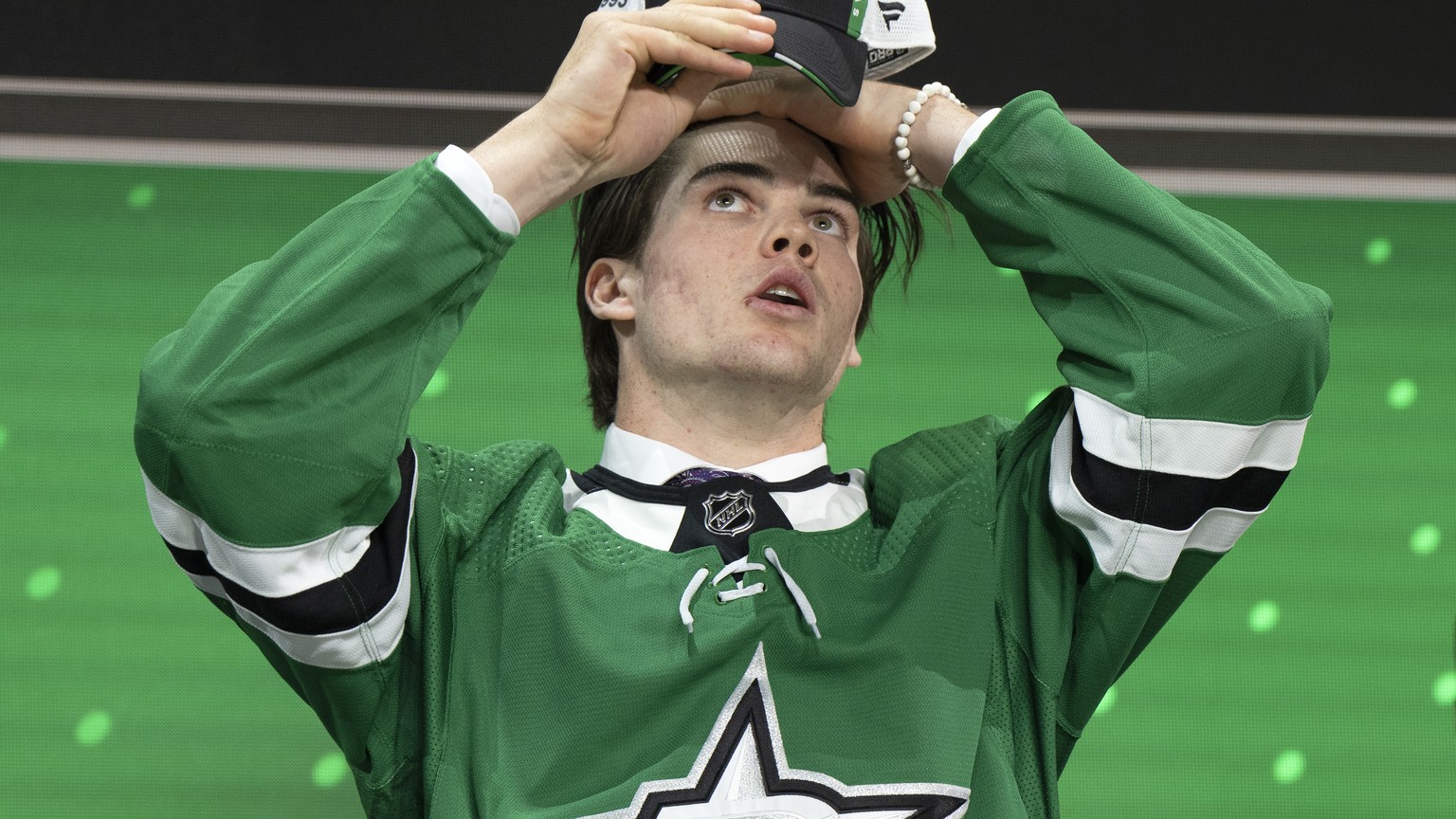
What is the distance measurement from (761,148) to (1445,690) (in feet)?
3.91

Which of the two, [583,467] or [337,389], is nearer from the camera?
[337,389]

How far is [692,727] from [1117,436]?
430 millimetres

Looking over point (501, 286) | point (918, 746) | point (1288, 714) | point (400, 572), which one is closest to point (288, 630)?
point (400, 572)

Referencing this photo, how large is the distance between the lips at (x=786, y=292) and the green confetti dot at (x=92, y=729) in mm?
1004

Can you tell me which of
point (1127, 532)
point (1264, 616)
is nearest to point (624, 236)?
point (1127, 532)

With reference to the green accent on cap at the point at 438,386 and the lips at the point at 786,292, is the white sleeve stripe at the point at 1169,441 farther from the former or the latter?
the green accent on cap at the point at 438,386

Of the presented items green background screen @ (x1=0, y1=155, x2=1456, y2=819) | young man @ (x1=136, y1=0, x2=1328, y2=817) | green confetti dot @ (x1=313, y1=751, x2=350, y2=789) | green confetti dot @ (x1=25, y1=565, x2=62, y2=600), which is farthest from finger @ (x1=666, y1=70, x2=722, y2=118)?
green confetti dot @ (x1=25, y1=565, x2=62, y2=600)

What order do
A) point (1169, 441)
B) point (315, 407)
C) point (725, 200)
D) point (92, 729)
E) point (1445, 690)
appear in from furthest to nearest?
1. point (1445, 690)
2. point (92, 729)
3. point (725, 200)
4. point (1169, 441)
5. point (315, 407)

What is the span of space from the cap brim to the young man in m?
0.04

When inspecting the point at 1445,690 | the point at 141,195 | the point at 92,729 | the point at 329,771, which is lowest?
the point at 92,729

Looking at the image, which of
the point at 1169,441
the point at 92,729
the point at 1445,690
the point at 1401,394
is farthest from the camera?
the point at 1401,394

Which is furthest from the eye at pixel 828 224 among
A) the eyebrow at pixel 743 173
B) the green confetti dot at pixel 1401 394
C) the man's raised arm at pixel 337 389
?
the green confetti dot at pixel 1401 394

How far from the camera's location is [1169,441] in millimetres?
1379

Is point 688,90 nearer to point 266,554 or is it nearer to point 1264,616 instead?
point 266,554
